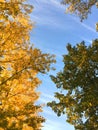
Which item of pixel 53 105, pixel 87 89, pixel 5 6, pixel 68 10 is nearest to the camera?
pixel 5 6

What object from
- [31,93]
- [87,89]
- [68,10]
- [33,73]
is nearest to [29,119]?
→ [31,93]

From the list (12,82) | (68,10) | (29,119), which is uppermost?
(68,10)

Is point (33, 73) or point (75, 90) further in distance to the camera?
point (75, 90)

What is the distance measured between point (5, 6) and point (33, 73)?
3710mm

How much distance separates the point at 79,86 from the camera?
74.5 ft

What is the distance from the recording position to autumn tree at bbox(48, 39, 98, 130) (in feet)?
71.9

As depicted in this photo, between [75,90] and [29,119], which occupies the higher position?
[75,90]

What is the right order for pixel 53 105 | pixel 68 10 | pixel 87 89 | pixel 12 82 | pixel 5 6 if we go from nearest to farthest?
pixel 5 6 → pixel 68 10 → pixel 12 82 → pixel 87 89 → pixel 53 105

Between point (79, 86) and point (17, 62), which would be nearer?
point (17, 62)

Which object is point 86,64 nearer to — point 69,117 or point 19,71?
point 69,117

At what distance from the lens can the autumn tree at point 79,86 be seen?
2192 cm

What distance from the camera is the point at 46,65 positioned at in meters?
17.5

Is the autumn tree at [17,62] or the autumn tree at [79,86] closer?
the autumn tree at [17,62]

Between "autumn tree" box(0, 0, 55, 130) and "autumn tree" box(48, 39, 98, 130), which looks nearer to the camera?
"autumn tree" box(0, 0, 55, 130)
